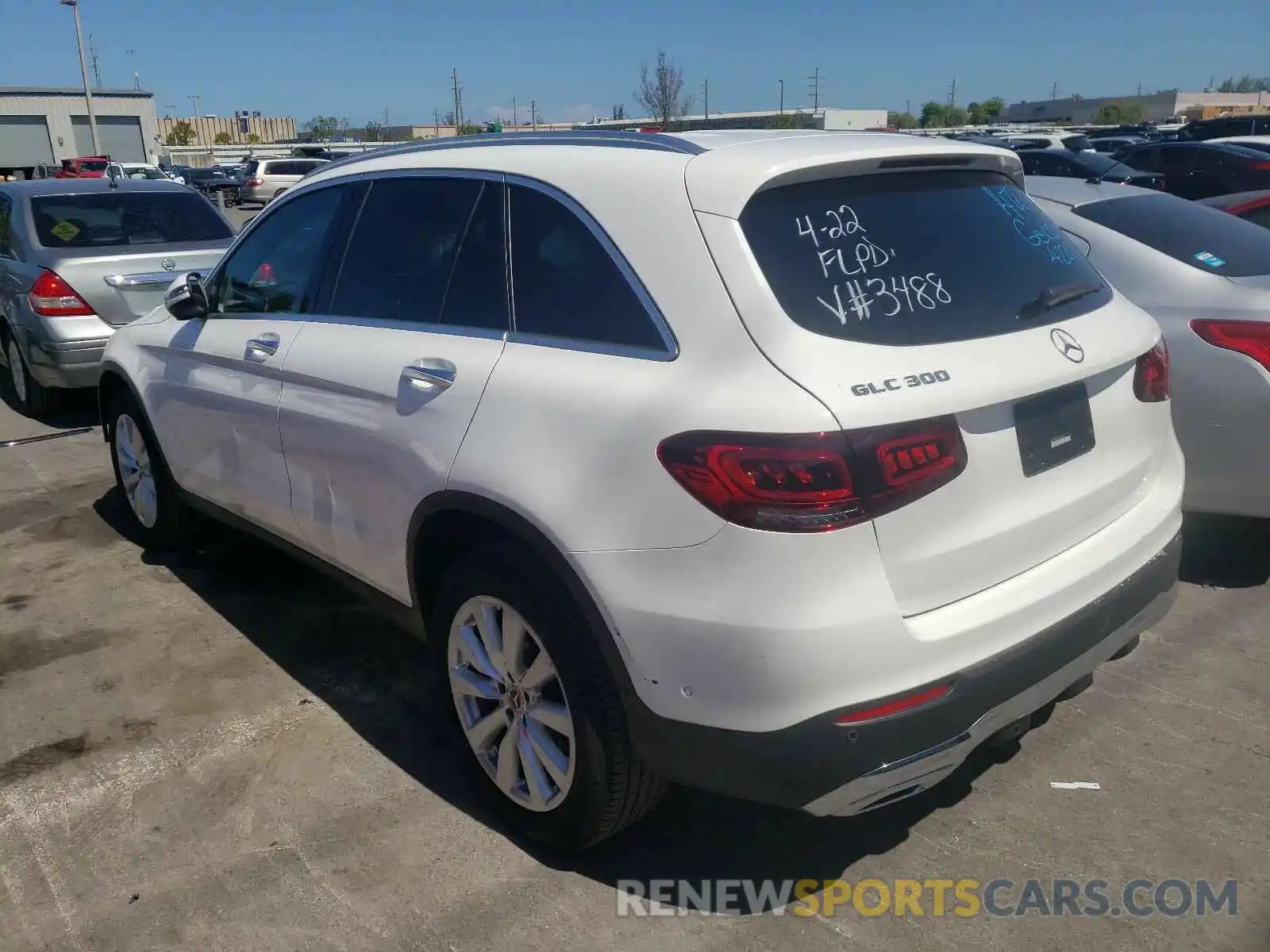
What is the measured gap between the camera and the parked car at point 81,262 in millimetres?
7312

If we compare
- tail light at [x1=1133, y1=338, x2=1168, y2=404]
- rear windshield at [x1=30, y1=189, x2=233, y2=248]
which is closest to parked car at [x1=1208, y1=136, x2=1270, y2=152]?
rear windshield at [x1=30, y1=189, x2=233, y2=248]

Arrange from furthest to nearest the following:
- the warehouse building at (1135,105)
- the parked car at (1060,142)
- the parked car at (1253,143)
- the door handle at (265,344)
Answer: the warehouse building at (1135,105) < the parked car at (1060,142) < the parked car at (1253,143) < the door handle at (265,344)

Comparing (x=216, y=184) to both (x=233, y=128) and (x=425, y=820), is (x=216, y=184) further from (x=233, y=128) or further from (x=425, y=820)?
(x=233, y=128)

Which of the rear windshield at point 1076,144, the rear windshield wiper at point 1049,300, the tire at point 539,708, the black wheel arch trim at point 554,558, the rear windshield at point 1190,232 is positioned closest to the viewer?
the black wheel arch trim at point 554,558

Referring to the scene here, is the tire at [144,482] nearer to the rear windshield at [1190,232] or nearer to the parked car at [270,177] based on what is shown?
the rear windshield at [1190,232]

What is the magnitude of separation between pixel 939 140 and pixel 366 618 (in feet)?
9.72

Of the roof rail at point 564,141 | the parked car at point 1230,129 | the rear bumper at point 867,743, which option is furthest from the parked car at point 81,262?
the parked car at point 1230,129

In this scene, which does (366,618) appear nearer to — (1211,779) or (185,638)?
(185,638)

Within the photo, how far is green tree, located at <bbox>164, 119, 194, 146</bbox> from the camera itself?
95125 mm

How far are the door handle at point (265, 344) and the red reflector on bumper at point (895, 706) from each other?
2487 millimetres

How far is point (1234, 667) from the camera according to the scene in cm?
384

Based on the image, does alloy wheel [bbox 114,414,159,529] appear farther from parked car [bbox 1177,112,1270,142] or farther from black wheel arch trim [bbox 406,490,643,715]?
parked car [bbox 1177,112,1270,142]

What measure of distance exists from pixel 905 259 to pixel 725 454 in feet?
2.38

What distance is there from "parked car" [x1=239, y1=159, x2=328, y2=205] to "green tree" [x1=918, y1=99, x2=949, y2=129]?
5013 centimetres
